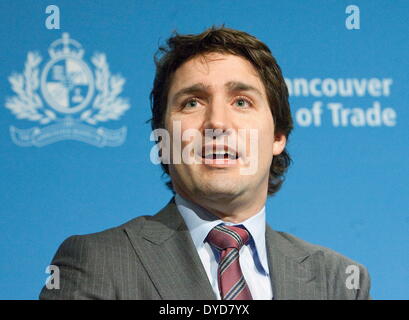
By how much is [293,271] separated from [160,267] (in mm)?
375

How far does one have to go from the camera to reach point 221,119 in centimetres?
158


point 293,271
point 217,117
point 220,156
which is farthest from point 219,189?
point 293,271

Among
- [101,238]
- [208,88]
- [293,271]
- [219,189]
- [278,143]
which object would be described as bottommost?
[293,271]

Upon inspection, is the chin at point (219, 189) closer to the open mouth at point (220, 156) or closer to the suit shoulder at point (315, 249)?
the open mouth at point (220, 156)

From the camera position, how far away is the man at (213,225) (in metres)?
1.48

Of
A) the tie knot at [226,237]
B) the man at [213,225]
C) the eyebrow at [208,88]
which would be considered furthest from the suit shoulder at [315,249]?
the eyebrow at [208,88]

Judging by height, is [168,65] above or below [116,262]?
above

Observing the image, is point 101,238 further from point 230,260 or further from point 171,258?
point 230,260

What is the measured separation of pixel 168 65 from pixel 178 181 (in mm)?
382

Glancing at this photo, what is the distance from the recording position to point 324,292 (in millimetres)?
1621

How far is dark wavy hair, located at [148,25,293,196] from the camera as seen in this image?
5.74 ft

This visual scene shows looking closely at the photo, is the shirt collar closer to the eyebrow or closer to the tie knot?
the tie knot
